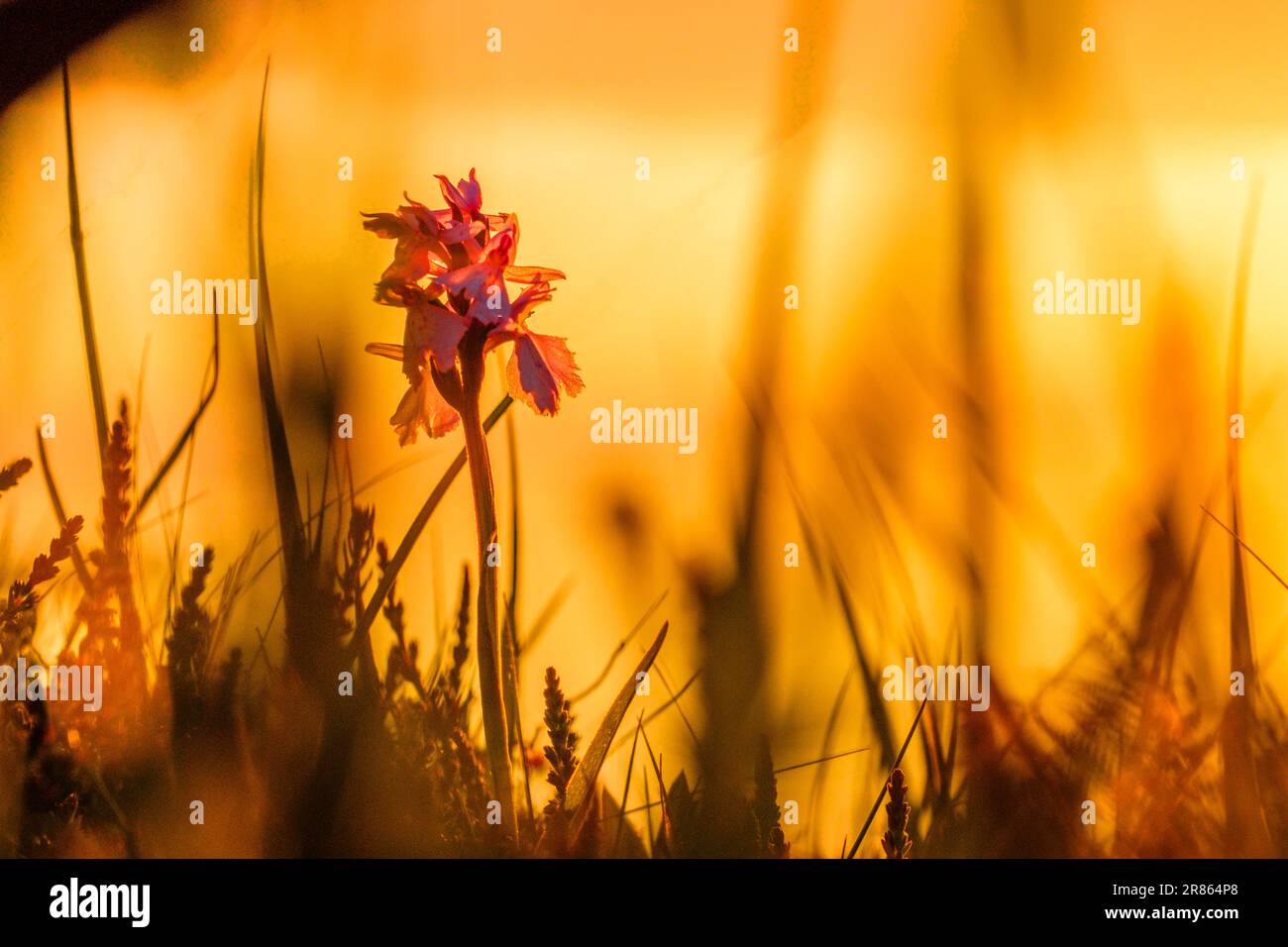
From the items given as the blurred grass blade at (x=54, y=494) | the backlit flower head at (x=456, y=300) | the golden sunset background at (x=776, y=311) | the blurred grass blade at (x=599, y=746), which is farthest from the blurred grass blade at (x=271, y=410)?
the blurred grass blade at (x=599, y=746)

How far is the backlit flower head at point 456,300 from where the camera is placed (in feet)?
4.15

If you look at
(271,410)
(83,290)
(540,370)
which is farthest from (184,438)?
(540,370)

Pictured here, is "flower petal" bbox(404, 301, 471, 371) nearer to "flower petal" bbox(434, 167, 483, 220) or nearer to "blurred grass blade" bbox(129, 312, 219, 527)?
"flower petal" bbox(434, 167, 483, 220)

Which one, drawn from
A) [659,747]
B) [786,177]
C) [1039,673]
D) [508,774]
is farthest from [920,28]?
[508,774]

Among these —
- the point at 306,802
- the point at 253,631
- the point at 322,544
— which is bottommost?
the point at 306,802

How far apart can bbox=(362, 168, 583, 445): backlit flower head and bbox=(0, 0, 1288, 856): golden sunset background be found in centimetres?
7

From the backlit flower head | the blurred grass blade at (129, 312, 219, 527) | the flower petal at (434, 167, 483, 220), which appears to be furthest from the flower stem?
the blurred grass blade at (129, 312, 219, 527)

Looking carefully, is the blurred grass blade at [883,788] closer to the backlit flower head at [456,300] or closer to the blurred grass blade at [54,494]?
the backlit flower head at [456,300]

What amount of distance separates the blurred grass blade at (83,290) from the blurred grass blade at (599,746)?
772 millimetres

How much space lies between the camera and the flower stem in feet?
4.21

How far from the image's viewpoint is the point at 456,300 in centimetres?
127

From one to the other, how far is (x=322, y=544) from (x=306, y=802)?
1.14ft

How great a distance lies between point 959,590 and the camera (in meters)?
1.37

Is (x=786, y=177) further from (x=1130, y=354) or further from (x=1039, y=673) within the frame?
(x=1039, y=673)
